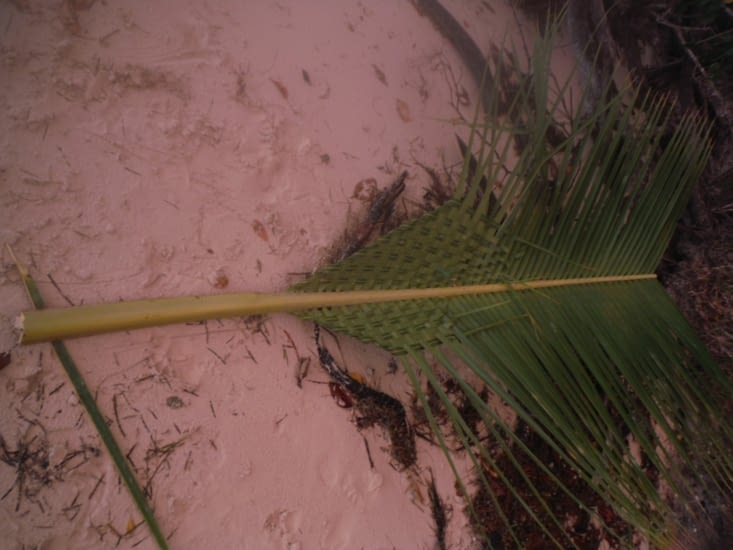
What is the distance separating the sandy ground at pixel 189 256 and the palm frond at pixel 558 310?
25 centimetres

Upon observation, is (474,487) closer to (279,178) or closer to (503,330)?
(503,330)

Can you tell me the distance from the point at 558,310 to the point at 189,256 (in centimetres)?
95

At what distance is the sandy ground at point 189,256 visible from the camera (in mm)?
1016

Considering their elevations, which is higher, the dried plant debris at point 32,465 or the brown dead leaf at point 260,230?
the brown dead leaf at point 260,230

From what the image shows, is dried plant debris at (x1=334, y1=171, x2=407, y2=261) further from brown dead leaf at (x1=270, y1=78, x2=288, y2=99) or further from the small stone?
the small stone

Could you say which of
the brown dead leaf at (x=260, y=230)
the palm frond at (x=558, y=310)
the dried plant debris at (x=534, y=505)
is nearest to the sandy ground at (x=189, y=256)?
the brown dead leaf at (x=260, y=230)

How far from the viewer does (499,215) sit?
4.13 ft

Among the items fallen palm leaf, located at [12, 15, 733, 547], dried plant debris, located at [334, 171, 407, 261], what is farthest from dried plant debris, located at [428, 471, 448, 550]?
dried plant debris, located at [334, 171, 407, 261]

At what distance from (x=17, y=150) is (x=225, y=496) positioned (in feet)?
2.95

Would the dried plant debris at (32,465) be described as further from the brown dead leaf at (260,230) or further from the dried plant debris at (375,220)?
the dried plant debris at (375,220)

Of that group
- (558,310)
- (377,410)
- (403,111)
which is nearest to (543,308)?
(558,310)

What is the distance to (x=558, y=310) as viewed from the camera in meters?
1.26

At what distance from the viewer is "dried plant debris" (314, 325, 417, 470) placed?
1333mm

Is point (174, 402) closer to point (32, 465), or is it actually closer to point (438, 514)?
point (32, 465)
